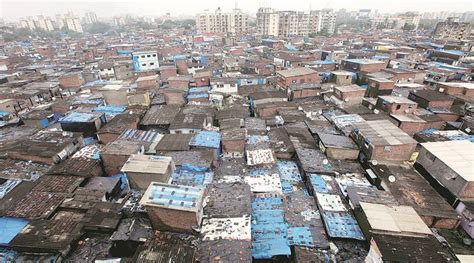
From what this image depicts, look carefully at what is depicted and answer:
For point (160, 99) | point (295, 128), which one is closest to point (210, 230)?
point (295, 128)

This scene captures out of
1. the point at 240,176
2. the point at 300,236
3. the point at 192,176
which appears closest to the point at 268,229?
the point at 300,236

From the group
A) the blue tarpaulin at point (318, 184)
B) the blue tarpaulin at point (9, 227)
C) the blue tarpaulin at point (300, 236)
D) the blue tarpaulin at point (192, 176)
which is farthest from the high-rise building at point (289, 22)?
the blue tarpaulin at point (9, 227)

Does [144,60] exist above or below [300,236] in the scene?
above

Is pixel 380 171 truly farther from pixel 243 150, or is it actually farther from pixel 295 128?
pixel 243 150

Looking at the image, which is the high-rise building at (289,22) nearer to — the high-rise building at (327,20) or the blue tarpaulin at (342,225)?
the high-rise building at (327,20)

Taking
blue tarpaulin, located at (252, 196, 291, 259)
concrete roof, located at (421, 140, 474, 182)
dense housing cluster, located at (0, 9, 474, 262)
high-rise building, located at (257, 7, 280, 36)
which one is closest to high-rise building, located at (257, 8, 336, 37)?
high-rise building, located at (257, 7, 280, 36)

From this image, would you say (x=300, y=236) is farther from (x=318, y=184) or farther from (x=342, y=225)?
(x=318, y=184)

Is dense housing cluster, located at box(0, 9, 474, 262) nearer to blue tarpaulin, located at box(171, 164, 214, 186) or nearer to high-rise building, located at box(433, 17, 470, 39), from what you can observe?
blue tarpaulin, located at box(171, 164, 214, 186)
